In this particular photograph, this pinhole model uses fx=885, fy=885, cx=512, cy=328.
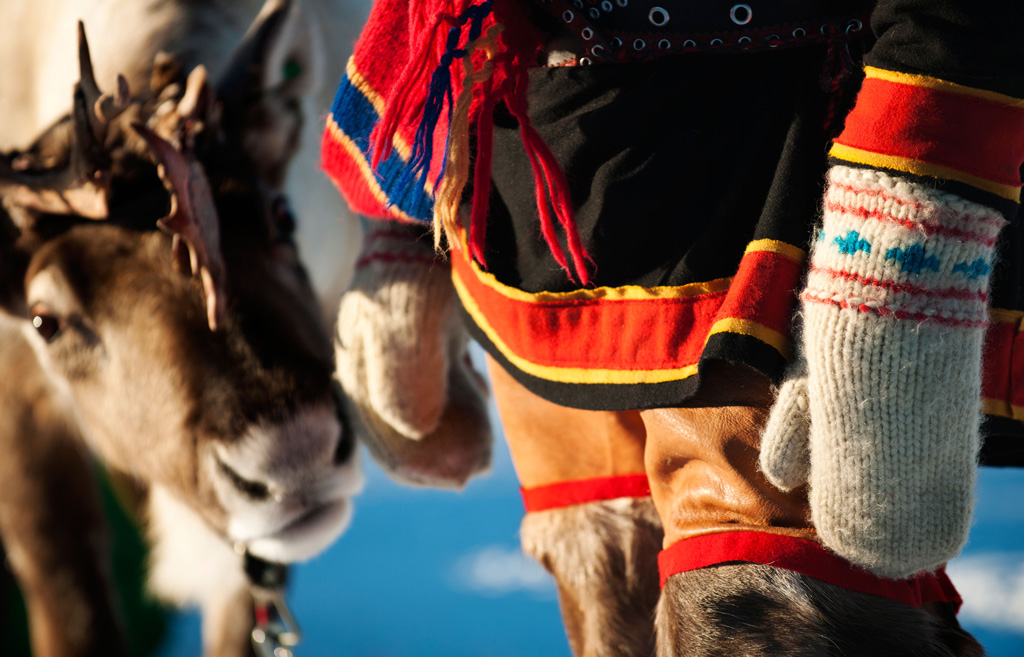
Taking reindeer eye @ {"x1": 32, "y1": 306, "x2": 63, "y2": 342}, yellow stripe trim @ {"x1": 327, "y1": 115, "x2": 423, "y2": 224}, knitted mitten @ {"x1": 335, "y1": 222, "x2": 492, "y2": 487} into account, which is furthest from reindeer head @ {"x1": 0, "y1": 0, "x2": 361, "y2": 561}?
yellow stripe trim @ {"x1": 327, "y1": 115, "x2": 423, "y2": 224}

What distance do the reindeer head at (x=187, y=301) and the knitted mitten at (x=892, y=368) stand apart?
0.76m

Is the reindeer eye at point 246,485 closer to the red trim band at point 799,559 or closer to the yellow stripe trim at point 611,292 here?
the yellow stripe trim at point 611,292

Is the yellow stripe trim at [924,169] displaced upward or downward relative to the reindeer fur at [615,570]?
upward

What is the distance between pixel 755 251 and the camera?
0.57 meters

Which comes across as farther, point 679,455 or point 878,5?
point 679,455

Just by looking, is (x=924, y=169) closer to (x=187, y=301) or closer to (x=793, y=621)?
(x=793, y=621)

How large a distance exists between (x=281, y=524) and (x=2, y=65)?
1254 mm

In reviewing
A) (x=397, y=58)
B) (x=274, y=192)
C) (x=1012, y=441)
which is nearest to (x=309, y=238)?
(x=274, y=192)

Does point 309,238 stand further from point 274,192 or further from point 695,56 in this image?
point 695,56

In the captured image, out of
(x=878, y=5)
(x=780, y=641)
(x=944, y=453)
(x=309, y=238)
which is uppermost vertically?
(x=878, y=5)

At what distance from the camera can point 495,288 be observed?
721 millimetres

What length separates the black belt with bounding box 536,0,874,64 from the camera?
59cm

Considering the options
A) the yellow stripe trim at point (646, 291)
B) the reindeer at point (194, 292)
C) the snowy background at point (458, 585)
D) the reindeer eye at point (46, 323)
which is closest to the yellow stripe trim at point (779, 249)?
the yellow stripe trim at point (646, 291)

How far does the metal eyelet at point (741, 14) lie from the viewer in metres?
0.59
